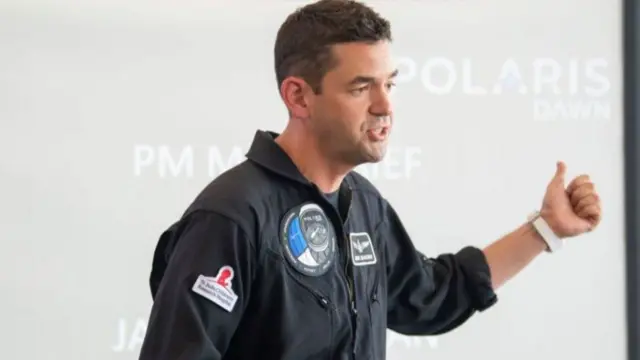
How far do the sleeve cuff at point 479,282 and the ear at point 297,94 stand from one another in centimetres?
43

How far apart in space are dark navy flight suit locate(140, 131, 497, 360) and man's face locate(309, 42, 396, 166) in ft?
0.26

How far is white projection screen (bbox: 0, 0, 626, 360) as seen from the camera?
2082mm

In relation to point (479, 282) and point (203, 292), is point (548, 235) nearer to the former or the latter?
point (479, 282)

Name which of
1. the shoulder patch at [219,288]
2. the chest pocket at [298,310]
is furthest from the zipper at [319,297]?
the shoulder patch at [219,288]

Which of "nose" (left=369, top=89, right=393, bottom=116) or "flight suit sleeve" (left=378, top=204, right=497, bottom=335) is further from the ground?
"nose" (left=369, top=89, right=393, bottom=116)

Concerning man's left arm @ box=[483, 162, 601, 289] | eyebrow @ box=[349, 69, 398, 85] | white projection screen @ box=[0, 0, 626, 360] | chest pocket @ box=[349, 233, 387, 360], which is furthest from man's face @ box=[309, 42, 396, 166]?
white projection screen @ box=[0, 0, 626, 360]

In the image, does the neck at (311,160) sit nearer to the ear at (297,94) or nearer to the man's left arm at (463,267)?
the ear at (297,94)

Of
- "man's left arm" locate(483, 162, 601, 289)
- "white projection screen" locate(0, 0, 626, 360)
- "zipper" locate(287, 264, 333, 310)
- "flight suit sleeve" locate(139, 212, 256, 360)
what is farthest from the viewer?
"white projection screen" locate(0, 0, 626, 360)

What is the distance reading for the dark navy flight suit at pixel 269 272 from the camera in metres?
1.25

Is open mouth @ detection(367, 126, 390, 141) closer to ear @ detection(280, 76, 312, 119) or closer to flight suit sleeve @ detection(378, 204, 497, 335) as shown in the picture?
Answer: ear @ detection(280, 76, 312, 119)

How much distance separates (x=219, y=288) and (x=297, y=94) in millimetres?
321

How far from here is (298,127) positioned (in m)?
1.42

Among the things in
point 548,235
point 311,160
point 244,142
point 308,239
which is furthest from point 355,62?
point 244,142

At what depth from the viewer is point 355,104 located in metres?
1.37
